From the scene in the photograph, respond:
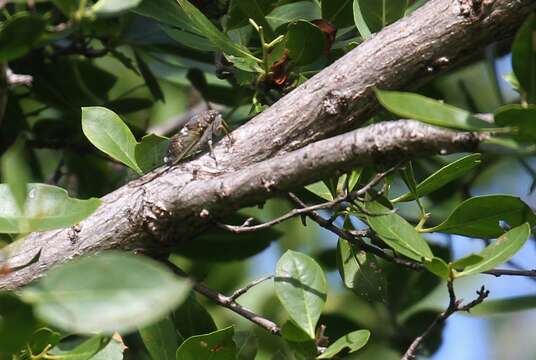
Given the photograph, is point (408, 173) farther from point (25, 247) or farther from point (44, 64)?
point (44, 64)

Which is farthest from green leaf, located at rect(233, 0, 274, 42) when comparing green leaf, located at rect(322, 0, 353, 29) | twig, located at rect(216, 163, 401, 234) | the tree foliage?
twig, located at rect(216, 163, 401, 234)

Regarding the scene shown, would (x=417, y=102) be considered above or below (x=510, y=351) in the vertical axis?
above

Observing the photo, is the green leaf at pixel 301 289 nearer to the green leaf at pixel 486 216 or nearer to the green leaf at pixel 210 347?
the green leaf at pixel 210 347

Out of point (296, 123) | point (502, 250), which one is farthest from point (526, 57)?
→ point (296, 123)

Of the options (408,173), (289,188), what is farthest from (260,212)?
(289,188)

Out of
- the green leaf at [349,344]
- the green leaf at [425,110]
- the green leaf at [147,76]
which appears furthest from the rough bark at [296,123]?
the green leaf at [147,76]

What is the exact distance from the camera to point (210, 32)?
1453 millimetres

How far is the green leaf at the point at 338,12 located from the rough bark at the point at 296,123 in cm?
28

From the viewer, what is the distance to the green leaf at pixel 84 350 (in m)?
1.13

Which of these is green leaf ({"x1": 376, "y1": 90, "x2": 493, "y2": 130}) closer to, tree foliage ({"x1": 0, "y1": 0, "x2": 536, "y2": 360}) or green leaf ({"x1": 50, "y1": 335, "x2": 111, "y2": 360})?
tree foliage ({"x1": 0, "y1": 0, "x2": 536, "y2": 360})

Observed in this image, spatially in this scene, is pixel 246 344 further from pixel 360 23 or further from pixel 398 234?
pixel 360 23

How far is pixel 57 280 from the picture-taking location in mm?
825

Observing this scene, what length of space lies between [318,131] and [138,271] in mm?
578

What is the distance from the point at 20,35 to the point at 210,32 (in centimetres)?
46
